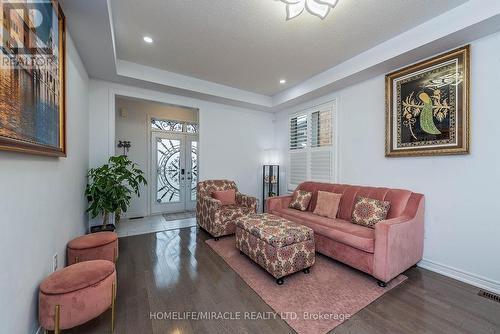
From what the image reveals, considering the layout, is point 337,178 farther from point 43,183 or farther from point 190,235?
point 43,183

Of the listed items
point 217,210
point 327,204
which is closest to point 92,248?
point 217,210

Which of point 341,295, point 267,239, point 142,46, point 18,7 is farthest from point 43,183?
point 341,295

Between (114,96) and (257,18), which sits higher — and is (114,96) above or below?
below

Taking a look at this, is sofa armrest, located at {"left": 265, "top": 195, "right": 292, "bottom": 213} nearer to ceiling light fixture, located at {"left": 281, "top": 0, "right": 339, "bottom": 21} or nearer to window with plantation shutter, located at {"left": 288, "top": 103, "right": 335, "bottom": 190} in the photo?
window with plantation shutter, located at {"left": 288, "top": 103, "right": 335, "bottom": 190}

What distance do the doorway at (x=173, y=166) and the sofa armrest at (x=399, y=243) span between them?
3926 mm

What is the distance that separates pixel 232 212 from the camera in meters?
3.38

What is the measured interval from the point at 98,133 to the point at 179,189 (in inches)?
92.2

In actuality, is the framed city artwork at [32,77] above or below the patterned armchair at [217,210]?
above

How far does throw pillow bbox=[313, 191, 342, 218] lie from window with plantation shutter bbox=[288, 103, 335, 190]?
0.62m

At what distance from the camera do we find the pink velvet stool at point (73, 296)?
4.16ft

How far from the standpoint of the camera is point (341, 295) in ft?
6.35

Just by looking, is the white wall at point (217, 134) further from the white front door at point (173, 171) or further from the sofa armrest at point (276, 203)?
the sofa armrest at point (276, 203)

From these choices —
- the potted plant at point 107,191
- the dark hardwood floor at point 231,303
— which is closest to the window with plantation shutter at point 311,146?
the dark hardwood floor at point 231,303

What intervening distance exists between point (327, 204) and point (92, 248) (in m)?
2.95
